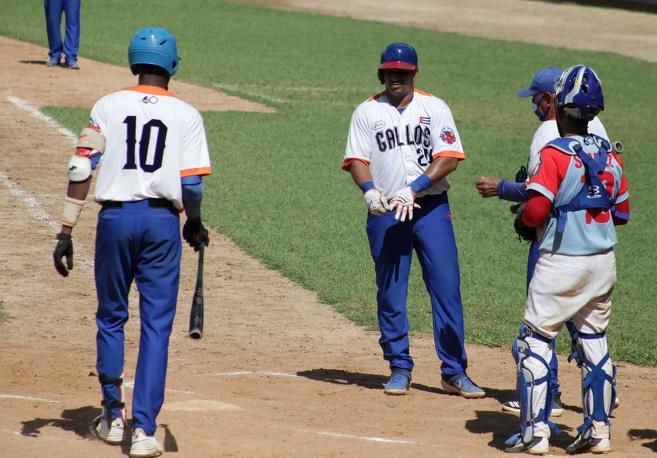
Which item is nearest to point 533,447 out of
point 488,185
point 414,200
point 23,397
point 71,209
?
point 488,185

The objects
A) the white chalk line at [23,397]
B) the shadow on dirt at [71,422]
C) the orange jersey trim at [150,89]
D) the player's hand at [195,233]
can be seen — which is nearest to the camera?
the orange jersey trim at [150,89]

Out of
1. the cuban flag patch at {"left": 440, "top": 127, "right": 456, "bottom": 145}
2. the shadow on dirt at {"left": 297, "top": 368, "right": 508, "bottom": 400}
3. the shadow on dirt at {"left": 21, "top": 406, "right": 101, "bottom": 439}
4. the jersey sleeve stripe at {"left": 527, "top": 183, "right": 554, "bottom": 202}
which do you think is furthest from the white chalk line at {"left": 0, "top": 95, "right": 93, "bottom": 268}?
the jersey sleeve stripe at {"left": 527, "top": 183, "right": 554, "bottom": 202}

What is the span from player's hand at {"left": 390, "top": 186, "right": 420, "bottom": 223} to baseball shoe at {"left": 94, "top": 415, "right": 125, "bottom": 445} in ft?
7.53

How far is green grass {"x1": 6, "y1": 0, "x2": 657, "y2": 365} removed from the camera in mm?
12227

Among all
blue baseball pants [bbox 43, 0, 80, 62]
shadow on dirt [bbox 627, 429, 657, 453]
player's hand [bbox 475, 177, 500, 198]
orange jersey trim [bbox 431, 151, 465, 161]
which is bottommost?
shadow on dirt [bbox 627, 429, 657, 453]

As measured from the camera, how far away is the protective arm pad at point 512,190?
24.5ft

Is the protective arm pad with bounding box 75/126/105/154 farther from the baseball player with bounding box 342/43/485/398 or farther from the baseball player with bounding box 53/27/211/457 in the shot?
the baseball player with bounding box 342/43/485/398

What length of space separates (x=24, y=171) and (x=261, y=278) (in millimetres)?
4844

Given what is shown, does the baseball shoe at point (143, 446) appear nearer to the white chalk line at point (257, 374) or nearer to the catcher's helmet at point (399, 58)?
the white chalk line at point (257, 374)

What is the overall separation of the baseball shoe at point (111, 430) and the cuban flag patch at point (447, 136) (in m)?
2.91

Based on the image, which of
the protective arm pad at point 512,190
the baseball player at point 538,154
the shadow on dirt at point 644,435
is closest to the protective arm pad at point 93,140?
the baseball player at point 538,154

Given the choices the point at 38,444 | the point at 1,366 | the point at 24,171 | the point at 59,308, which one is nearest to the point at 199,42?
the point at 24,171

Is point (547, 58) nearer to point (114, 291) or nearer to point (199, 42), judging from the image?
point (199, 42)

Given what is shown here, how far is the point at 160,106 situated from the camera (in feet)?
22.2
